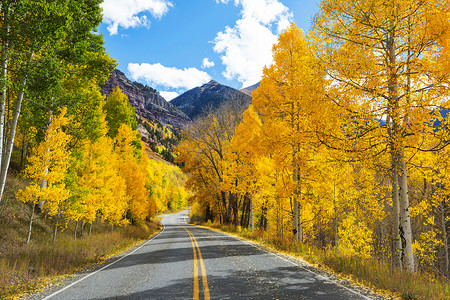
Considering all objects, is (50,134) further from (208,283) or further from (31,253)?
(208,283)

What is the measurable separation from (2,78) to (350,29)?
10.1 m

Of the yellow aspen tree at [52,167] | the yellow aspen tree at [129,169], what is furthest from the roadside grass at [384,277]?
the yellow aspen tree at [129,169]

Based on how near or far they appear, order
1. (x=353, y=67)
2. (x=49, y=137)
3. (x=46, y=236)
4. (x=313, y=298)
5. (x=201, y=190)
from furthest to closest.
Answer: (x=201, y=190) → (x=46, y=236) → (x=49, y=137) → (x=353, y=67) → (x=313, y=298)

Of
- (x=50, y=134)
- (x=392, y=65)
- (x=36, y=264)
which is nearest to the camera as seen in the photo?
(x=392, y=65)

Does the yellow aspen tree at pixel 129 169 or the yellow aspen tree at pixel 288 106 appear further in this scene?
the yellow aspen tree at pixel 129 169

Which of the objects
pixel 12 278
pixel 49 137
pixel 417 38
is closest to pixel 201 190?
pixel 49 137

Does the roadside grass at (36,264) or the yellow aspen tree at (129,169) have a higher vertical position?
the yellow aspen tree at (129,169)

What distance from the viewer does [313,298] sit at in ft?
17.2

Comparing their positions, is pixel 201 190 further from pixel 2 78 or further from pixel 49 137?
pixel 2 78

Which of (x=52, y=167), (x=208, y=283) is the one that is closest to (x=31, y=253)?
(x=52, y=167)

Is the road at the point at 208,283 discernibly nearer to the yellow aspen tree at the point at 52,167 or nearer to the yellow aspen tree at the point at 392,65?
the yellow aspen tree at the point at 392,65

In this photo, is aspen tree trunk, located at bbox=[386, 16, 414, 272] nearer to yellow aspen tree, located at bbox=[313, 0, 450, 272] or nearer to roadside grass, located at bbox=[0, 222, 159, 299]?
yellow aspen tree, located at bbox=[313, 0, 450, 272]

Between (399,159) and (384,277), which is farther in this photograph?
(399,159)

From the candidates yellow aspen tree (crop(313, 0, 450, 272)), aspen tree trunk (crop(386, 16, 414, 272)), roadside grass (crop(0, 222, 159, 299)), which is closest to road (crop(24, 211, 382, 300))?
roadside grass (crop(0, 222, 159, 299))
